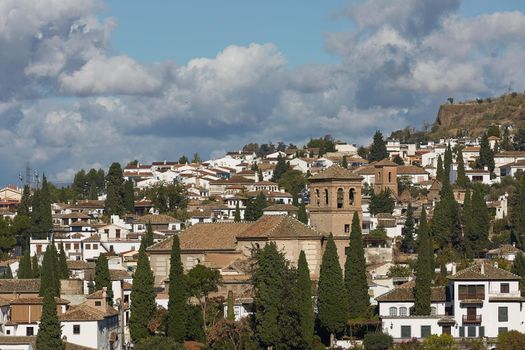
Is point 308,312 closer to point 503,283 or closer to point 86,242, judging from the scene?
point 503,283

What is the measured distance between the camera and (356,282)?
7175 centimetres

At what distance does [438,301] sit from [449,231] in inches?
973

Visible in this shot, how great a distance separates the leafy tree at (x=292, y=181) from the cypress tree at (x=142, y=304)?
62959 millimetres

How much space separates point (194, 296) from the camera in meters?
73.1

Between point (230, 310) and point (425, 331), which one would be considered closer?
point (425, 331)

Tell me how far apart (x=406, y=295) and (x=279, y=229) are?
9.96 meters

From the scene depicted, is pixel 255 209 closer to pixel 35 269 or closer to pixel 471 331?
pixel 35 269

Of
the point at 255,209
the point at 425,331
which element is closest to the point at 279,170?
the point at 255,209

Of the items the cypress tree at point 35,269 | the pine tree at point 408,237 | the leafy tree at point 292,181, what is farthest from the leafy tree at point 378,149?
the cypress tree at point 35,269

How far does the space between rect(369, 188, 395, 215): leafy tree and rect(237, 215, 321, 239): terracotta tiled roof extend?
34.6 meters

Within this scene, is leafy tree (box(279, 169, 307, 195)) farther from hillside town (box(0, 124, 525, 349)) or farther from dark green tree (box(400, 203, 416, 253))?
dark green tree (box(400, 203, 416, 253))

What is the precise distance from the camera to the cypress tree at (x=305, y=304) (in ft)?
220

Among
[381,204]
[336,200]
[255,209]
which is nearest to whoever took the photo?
[336,200]

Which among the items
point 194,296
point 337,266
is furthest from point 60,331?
point 337,266
